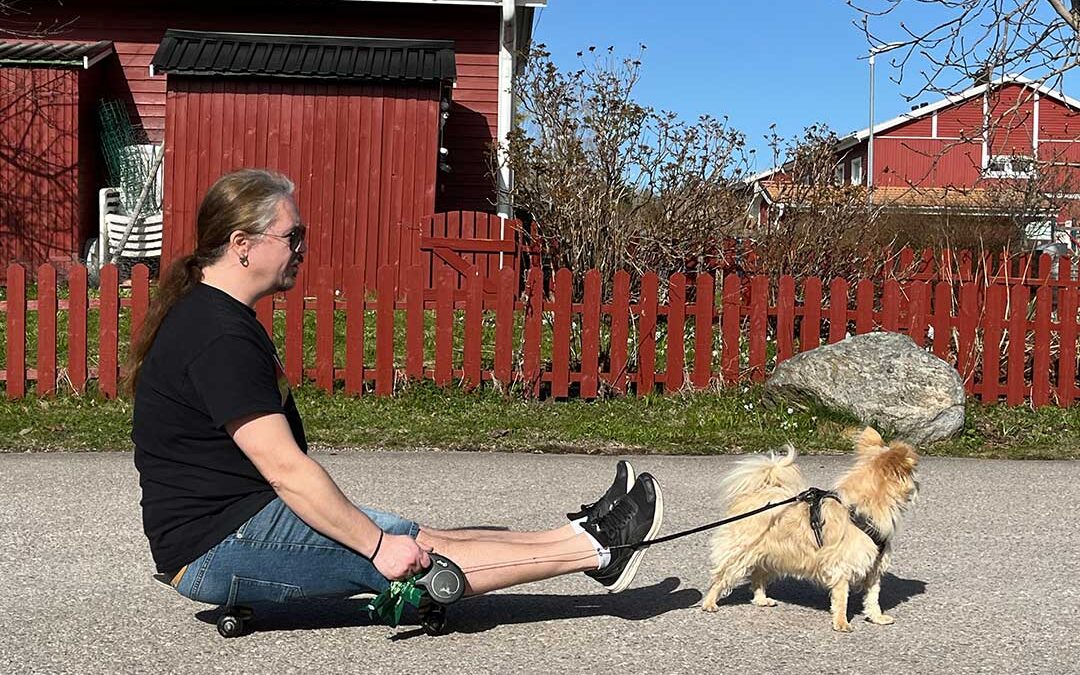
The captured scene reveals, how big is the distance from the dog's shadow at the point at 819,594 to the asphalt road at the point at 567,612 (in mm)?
16

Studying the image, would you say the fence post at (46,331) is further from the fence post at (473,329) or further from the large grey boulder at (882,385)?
the large grey boulder at (882,385)

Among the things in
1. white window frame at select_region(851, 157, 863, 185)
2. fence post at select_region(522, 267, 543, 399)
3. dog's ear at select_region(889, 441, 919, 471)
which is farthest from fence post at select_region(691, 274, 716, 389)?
white window frame at select_region(851, 157, 863, 185)

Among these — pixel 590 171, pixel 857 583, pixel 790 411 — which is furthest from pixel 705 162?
pixel 857 583

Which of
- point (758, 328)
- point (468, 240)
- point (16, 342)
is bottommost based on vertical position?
point (16, 342)

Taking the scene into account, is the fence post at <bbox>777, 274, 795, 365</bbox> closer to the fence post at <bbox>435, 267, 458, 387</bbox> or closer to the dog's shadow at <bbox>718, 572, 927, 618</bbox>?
the fence post at <bbox>435, 267, 458, 387</bbox>

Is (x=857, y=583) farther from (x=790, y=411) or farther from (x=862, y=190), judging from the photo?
(x=862, y=190)

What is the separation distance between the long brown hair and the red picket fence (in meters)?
5.80

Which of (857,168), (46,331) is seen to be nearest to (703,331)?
(46,331)

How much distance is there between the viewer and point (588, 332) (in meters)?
10.4

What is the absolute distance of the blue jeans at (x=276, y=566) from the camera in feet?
13.5

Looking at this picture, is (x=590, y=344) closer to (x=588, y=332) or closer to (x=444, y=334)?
(x=588, y=332)

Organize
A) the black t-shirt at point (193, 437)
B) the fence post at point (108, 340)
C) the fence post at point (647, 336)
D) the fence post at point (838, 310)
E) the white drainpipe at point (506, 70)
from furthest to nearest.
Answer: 1. the white drainpipe at point (506, 70)
2. the fence post at point (838, 310)
3. the fence post at point (647, 336)
4. the fence post at point (108, 340)
5. the black t-shirt at point (193, 437)

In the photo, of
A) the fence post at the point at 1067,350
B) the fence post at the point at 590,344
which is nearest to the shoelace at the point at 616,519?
the fence post at the point at 590,344

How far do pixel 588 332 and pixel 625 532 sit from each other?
5911mm
